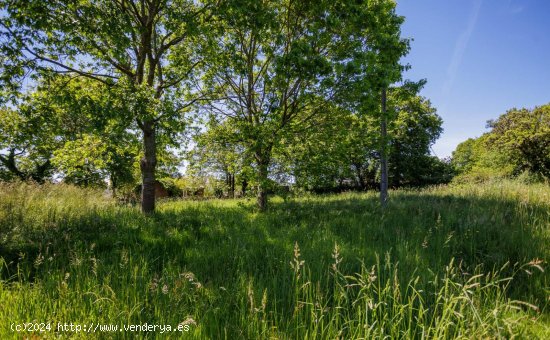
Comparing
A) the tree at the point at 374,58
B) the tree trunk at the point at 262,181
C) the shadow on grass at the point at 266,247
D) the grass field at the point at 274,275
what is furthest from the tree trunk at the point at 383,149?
the tree trunk at the point at 262,181

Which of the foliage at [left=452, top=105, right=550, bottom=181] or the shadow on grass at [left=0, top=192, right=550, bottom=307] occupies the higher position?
the foliage at [left=452, top=105, right=550, bottom=181]

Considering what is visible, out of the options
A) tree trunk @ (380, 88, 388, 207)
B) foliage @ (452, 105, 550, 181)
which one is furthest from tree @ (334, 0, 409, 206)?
foliage @ (452, 105, 550, 181)

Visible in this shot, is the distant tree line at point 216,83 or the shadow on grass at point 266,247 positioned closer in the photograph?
the shadow on grass at point 266,247

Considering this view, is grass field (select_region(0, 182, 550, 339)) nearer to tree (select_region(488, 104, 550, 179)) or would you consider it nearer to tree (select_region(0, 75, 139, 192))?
tree (select_region(0, 75, 139, 192))

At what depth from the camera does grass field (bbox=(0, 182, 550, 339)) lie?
2119mm

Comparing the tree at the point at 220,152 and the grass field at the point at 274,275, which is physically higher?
the tree at the point at 220,152

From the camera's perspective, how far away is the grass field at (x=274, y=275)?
2.12 metres

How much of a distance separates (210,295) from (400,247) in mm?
2970

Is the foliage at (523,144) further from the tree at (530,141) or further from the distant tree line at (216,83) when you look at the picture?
the distant tree line at (216,83)

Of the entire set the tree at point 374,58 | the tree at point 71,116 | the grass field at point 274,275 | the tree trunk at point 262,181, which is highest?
the tree at point 374,58

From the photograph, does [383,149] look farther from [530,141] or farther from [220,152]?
[530,141]

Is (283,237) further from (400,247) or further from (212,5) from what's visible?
(212,5)

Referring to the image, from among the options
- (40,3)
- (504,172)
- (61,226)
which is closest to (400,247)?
(61,226)

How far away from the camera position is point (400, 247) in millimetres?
3863
